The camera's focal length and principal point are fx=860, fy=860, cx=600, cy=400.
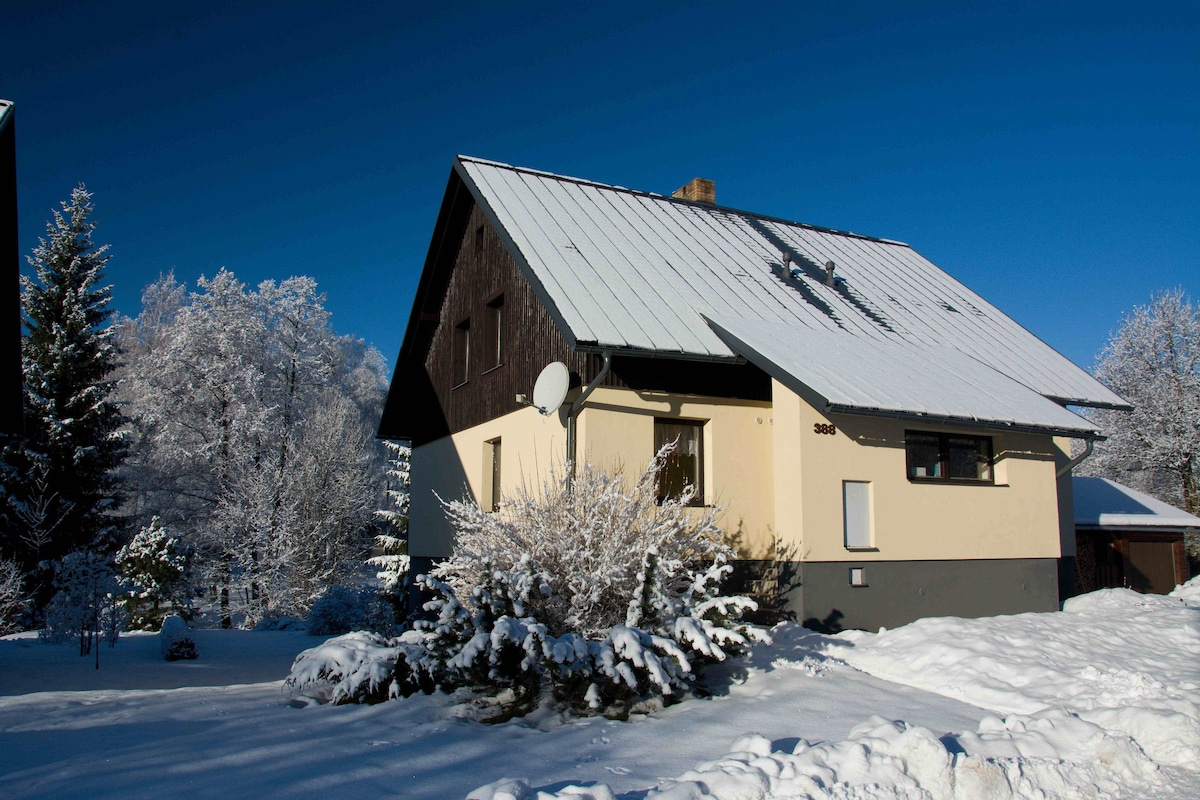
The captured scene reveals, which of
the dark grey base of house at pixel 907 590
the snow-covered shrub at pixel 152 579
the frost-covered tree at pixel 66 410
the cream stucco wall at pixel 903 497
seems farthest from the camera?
the frost-covered tree at pixel 66 410

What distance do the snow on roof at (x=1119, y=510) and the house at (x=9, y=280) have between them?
1821 cm

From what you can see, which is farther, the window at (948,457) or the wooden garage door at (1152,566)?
the wooden garage door at (1152,566)

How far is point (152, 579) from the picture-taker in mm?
17734

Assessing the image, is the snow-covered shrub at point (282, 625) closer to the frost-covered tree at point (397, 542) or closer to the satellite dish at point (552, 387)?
the frost-covered tree at point (397, 542)

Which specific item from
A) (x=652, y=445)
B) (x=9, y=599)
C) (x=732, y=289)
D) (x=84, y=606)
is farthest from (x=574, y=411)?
(x=9, y=599)

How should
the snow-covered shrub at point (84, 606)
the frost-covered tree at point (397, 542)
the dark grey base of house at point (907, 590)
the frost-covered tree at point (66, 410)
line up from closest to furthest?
the dark grey base of house at point (907, 590) < the snow-covered shrub at point (84, 606) < the frost-covered tree at point (397, 542) < the frost-covered tree at point (66, 410)

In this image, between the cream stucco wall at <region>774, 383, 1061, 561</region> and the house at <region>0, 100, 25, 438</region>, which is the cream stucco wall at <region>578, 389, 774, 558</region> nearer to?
the cream stucco wall at <region>774, 383, 1061, 561</region>

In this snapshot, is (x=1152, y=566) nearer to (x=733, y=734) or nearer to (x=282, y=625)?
(x=733, y=734)

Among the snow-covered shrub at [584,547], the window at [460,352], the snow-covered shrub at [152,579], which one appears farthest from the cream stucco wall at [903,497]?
the snow-covered shrub at [152,579]

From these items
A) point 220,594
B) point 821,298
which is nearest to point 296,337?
point 220,594

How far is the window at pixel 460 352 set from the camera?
14945 millimetres

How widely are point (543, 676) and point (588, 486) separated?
1.79 metres

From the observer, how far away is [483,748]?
5664 mm

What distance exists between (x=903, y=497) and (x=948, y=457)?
4.11 ft
